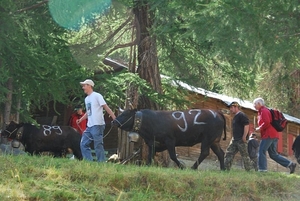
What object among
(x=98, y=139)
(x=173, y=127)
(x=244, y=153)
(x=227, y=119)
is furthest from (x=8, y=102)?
(x=227, y=119)

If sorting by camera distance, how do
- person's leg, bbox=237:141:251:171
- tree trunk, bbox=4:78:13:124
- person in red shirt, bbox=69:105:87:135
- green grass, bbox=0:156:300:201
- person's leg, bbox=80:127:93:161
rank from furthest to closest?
person in red shirt, bbox=69:105:87:135 < tree trunk, bbox=4:78:13:124 < person's leg, bbox=237:141:251:171 < person's leg, bbox=80:127:93:161 < green grass, bbox=0:156:300:201

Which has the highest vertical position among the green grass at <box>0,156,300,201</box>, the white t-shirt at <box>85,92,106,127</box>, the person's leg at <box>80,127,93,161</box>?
the white t-shirt at <box>85,92,106,127</box>

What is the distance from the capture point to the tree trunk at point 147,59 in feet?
63.5

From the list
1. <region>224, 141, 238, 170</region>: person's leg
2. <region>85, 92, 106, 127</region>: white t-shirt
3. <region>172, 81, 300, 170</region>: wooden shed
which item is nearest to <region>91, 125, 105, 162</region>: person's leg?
<region>85, 92, 106, 127</region>: white t-shirt

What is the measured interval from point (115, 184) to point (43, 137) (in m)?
7.05

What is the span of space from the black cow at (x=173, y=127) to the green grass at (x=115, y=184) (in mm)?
3025

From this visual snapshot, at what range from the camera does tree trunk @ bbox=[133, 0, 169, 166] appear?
19.4 meters

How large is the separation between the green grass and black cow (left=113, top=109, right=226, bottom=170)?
3.03 meters

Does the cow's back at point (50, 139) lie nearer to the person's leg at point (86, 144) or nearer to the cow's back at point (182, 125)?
the person's leg at point (86, 144)

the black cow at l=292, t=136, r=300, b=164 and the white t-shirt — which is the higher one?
the white t-shirt

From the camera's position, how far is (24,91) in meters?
18.5

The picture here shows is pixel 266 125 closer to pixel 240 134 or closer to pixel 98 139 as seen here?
pixel 240 134

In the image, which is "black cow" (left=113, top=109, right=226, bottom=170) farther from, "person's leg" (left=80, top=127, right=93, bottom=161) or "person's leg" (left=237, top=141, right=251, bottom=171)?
"person's leg" (left=80, top=127, right=93, bottom=161)

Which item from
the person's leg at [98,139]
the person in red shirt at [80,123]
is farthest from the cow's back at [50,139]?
the person's leg at [98,139]
